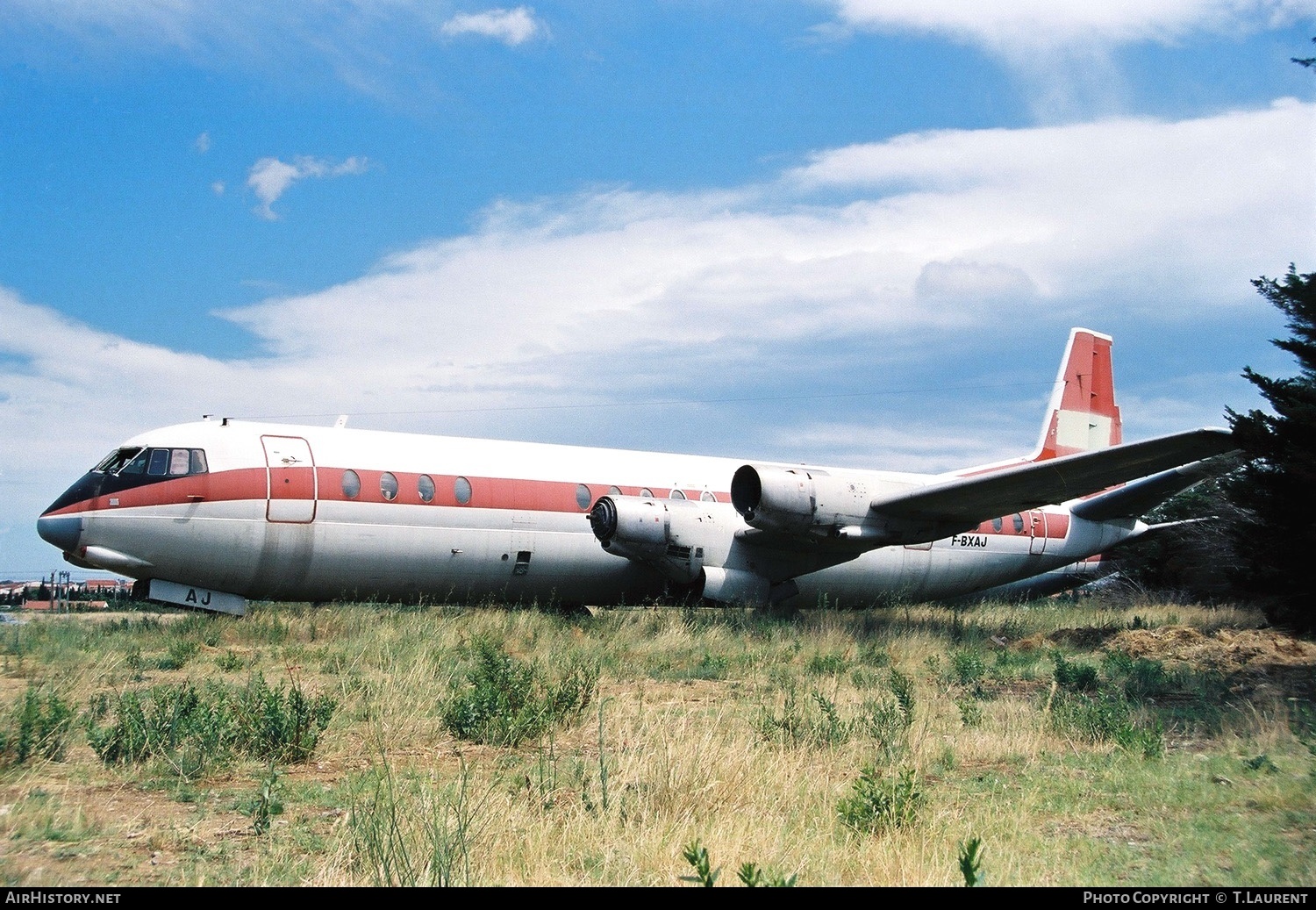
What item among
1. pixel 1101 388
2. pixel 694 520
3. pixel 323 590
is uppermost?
pixel 1101 388

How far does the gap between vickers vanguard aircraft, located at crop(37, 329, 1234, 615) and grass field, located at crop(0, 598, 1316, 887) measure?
2058 mm

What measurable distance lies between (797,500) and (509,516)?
499cm

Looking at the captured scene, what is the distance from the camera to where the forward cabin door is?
15.2 metres

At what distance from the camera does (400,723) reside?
8.20 meters

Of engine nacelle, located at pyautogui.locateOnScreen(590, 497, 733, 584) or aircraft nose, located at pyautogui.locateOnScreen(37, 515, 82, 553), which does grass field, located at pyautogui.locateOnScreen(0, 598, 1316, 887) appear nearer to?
aircraft nose, located at pyautogui.locateOnScreen(37, 515, 82, 553)

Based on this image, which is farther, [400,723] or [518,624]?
[518,624]

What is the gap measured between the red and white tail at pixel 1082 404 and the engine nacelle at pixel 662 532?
A: 10505 millimetres


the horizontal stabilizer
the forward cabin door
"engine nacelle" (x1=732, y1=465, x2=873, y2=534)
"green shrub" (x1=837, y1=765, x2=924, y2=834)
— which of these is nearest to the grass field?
"green shrub" (x1=837, y1=765, x2=924, y2=834)

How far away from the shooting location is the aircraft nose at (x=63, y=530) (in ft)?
47.0

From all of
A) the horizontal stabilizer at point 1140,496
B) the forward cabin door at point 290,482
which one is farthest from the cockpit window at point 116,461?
the horizontal stabilizer at point 1140,496

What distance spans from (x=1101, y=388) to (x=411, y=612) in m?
18.0

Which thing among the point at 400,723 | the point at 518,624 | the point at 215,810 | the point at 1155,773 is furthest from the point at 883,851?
the point at 518,624

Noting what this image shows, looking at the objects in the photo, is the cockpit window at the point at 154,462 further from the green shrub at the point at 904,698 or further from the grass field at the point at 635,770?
the green shrub at the point at 904,698

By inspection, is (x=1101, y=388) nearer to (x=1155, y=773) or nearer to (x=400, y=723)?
(x=1155, y=773)
